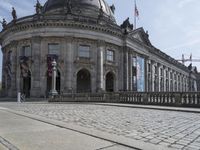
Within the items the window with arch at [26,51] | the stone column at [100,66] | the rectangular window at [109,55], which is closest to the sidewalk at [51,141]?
→ the stone column at [100,66]

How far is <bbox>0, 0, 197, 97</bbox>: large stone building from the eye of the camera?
46719mm

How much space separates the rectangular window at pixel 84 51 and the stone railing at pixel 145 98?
617 inches

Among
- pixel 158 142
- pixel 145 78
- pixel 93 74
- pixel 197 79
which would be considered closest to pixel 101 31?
pixel 93 74

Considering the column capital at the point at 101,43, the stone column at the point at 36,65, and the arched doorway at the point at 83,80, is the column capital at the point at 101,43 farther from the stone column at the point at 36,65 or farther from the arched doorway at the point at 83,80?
the stone column at the point at 36,65

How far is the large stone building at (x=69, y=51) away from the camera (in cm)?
4672

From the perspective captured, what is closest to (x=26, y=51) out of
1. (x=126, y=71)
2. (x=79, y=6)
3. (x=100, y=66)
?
(x=100, y=66)

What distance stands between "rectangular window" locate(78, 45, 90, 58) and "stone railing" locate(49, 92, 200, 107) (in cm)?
1568

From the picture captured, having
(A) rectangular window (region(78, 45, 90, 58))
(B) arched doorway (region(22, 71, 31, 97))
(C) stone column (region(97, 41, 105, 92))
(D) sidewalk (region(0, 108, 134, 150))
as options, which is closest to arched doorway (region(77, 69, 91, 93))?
(C) stone column (region(97, 41, 105, 92))

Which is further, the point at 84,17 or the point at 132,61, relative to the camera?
the point at 132,61

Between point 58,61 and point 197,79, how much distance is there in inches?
3632

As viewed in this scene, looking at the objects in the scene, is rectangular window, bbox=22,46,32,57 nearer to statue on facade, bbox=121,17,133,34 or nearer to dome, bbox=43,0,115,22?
dome, bbox=43,0,115,22

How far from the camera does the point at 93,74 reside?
49.0 m

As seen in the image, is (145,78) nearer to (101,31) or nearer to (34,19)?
(101,31)

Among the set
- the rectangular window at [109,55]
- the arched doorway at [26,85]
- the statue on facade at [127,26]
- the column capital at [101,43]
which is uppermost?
the statue on facade at [127,26]
